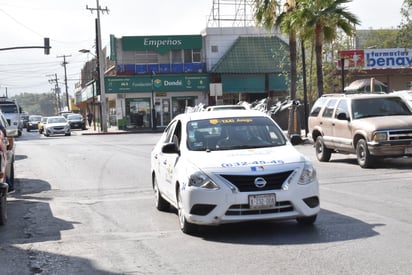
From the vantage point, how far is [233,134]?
970cm

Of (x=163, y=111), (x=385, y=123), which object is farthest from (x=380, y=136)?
(x=163, y=111)

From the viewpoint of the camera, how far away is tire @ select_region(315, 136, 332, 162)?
19.0m

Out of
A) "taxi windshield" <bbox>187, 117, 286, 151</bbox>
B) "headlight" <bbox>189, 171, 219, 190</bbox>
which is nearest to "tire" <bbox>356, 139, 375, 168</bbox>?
"taxi windshield" <bbox>187, 117, 286, 151</bbox>

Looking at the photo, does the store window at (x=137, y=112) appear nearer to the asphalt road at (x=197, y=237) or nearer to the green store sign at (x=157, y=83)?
the green store sign at (x=157, y=83)

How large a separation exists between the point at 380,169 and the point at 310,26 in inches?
534

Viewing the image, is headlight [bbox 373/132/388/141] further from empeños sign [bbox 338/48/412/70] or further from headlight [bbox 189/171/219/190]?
empeños sign [bbox 338/48/412/70]

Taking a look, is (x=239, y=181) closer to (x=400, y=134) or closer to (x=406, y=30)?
(x=400, y=134)

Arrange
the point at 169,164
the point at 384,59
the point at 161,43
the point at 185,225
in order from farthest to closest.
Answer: the point at 161,43, the point at 384,59, the point at 169,164, the point at 185,225

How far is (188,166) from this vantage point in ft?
28.8

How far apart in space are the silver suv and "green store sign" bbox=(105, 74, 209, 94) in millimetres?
36393

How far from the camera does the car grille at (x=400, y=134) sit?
1598 cm

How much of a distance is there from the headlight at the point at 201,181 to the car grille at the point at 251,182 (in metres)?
0.19

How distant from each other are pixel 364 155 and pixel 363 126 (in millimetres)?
723

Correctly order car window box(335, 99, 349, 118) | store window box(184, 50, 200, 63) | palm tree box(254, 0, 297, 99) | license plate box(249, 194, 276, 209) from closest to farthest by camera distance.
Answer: license plate box(249, 194, 276, 209)
car window box(335, 99, 349, 118)
palm tree box(254, 0, 297, 99)
store window box(184, 50, 200, 63)
